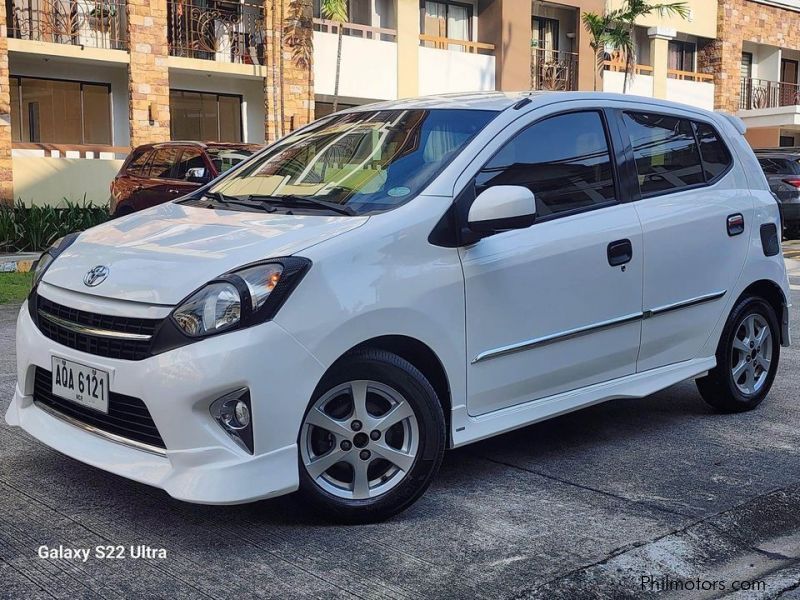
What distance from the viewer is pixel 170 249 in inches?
150

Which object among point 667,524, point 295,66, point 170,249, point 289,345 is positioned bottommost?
point 667,524

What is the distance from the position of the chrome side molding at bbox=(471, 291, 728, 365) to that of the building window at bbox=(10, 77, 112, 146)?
17.8 metres

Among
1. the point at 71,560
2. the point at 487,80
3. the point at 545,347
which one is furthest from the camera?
the point at 487,80

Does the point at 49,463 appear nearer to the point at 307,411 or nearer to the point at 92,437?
the point at 92,437

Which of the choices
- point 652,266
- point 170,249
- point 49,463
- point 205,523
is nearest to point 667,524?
point 652,266

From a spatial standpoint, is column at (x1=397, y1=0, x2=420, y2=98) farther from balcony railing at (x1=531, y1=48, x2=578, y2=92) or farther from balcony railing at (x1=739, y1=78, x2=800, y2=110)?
balcony railing at (x1=739, y1=78, x2=800, y2=110)

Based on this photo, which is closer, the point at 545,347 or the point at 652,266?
the point at 545,347

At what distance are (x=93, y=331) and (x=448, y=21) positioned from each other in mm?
24498

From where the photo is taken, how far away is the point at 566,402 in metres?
4.53

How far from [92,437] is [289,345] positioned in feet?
2.94

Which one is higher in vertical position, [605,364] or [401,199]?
[401,199]

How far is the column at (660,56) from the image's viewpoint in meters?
31.9

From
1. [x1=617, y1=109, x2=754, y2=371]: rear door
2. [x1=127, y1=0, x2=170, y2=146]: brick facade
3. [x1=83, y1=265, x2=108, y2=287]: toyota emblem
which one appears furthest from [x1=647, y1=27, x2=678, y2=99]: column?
[x1=83, y1=265, x2=108, y2=287]: toyota emblem

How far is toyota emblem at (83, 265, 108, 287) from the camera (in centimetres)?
377
